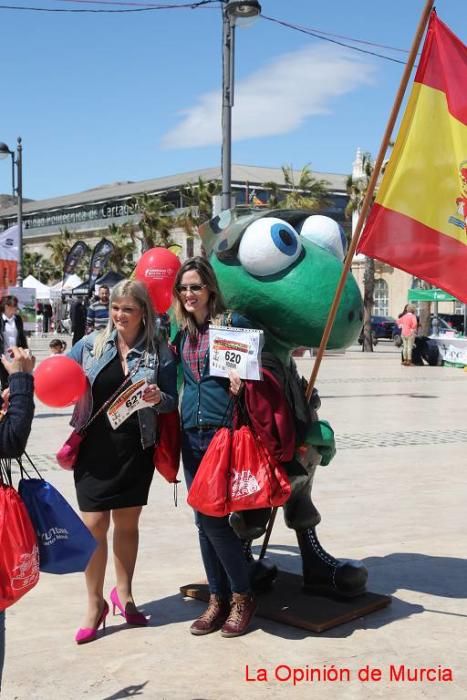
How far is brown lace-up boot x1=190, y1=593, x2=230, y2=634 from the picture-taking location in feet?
13.2

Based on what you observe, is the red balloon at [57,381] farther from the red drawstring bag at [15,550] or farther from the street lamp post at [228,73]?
the street lamp post at [228,73]

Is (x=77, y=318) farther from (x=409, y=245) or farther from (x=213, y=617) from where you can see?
(x=213, y=617)

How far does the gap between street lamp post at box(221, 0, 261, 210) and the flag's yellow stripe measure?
7405 millimetres

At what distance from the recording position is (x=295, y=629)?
410 centimetres

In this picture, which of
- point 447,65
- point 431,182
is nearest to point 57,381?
point 431,182

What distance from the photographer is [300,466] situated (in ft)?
13.8

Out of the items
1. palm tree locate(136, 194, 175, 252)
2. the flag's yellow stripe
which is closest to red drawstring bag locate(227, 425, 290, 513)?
the flag's yellow stripe

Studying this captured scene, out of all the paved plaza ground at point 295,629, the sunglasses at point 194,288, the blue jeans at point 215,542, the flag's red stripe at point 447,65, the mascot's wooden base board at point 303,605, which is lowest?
the paved plaza ground at point 295,629

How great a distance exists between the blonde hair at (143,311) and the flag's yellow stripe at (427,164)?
1330mm

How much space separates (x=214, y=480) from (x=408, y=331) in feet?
61.0

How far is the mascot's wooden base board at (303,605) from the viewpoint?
411cm

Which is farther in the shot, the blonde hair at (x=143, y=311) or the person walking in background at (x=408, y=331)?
the person walking in background at (x=408, y=331)

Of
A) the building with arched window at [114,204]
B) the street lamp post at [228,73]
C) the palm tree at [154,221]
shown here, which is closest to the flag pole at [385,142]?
the street lamp post at [228,73]

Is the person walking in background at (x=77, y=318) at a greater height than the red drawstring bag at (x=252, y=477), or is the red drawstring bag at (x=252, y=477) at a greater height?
the person walking in background at (x=77, y=318)
